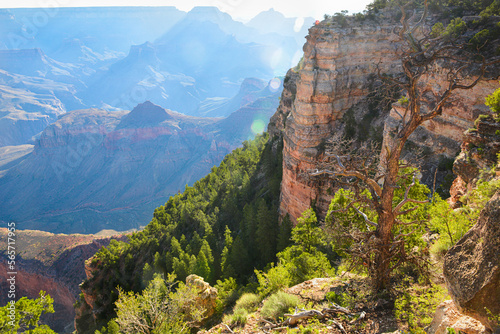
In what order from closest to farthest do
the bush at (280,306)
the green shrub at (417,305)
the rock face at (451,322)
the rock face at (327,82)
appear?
the rock face at (451,322) < the green shrub at (417,305) < the bush at (280,306) < the rock face at (327,82)

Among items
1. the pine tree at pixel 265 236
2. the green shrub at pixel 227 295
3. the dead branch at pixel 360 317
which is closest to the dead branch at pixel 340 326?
the dead branch at pixel 360 317

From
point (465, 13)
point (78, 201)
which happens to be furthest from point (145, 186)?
point (465, 13)

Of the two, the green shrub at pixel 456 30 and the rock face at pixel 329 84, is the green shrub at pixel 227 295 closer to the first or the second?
the rock face at pixel 329 84

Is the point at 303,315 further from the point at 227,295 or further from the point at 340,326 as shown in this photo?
the point at 227,295

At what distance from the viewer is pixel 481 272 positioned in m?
6.76

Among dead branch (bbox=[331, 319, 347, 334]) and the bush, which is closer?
dead branch (bbox=[331, 319, 347, 334])

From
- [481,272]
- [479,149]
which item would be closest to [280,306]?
[481,272]

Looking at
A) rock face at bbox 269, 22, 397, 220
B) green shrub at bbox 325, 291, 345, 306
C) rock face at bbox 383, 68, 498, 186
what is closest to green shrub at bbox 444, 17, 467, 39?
rock face at bbox 383, 68, 498, 186

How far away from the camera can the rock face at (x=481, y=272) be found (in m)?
6.51

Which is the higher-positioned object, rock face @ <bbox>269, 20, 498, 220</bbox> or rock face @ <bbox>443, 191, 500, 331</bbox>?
rock face @ <bbox>269, 20, 498, 220</bbox>

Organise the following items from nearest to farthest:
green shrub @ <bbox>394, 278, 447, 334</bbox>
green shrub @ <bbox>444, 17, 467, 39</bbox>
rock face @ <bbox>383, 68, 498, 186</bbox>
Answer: green shrub @ <bbox>394, 278, 447, 334</bbox>
rock face @ <bbox>383, 68, 498, 186</bbox>
green shrub @ <bbox>444, 17, 467, 39</bbox>

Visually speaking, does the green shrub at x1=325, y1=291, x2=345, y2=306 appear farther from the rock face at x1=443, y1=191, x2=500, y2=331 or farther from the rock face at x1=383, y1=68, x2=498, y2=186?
the rock face at x1=383, y1=68, x2=498, y2=186

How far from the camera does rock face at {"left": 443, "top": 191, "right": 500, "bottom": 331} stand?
651 centimetres

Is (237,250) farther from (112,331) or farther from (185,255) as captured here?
(112,331)
